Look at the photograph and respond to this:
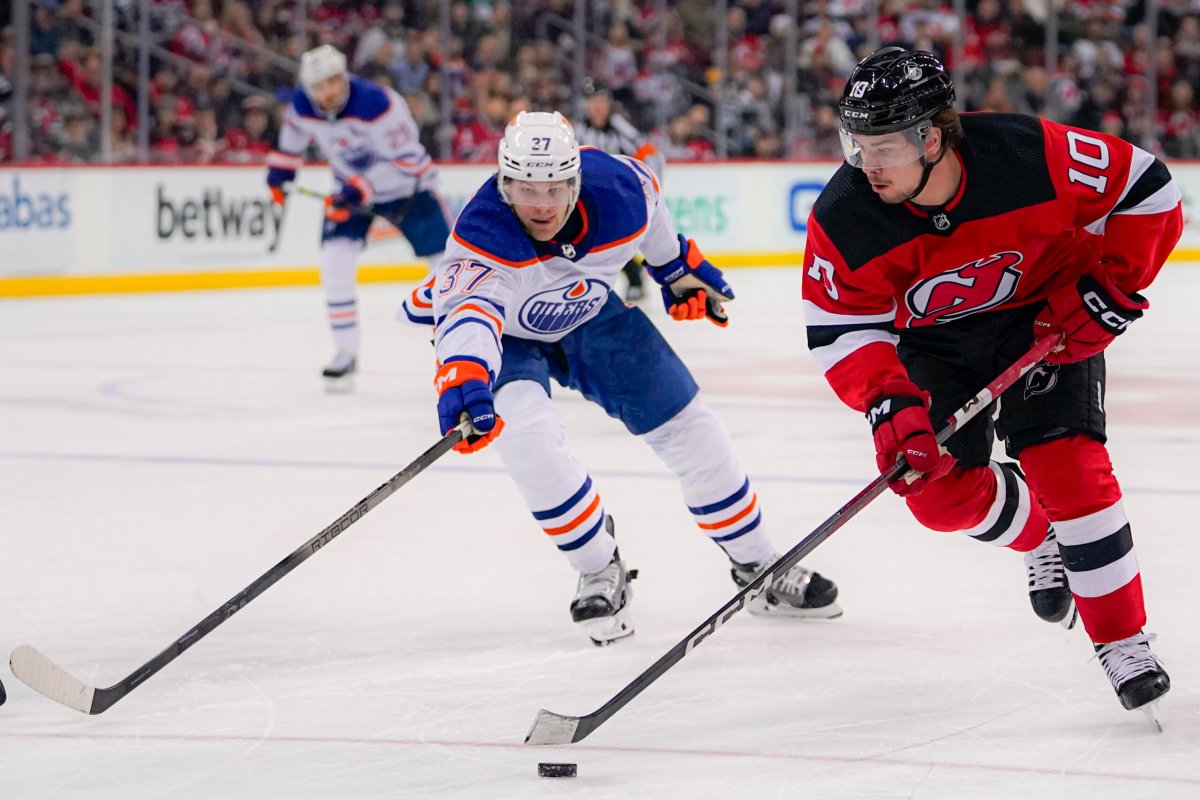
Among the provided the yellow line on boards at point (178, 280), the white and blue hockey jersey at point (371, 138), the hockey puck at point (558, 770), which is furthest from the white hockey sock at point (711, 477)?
the yellow line on boards at point (178, 280)

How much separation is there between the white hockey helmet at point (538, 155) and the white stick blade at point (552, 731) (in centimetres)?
102

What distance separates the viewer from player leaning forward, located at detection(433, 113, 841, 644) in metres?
3.28

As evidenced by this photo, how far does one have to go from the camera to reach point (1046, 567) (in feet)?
10.7

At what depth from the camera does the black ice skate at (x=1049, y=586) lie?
Result: 3240 millimetres

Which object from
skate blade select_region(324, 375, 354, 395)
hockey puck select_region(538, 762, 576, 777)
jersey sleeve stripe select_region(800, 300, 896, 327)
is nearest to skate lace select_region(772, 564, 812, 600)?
jersey sleeve stripe select_region(800, 300, 896, 327)

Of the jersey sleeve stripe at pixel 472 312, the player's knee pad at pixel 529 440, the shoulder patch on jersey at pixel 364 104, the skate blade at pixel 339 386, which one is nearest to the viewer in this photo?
the jersey sleeve stripe at pixel 472 312

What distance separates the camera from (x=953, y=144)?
2.79 metres

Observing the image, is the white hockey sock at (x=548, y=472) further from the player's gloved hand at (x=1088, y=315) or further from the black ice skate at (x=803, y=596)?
the player's gloved hand at (x=1088, y=315)

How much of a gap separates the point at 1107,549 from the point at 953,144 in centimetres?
65

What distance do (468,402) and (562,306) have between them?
0.46 meters

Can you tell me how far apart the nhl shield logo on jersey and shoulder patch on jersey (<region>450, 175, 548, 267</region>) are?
8cm

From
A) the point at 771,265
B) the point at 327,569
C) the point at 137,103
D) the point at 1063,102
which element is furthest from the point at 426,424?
the point at 1063,102

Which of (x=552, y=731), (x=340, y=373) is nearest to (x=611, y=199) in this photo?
(x=552, y=731)

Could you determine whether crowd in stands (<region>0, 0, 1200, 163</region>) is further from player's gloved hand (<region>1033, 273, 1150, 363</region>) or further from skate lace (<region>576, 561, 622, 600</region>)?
player's gloved hand (<region>1033, 273, 1150, 363</region>)
